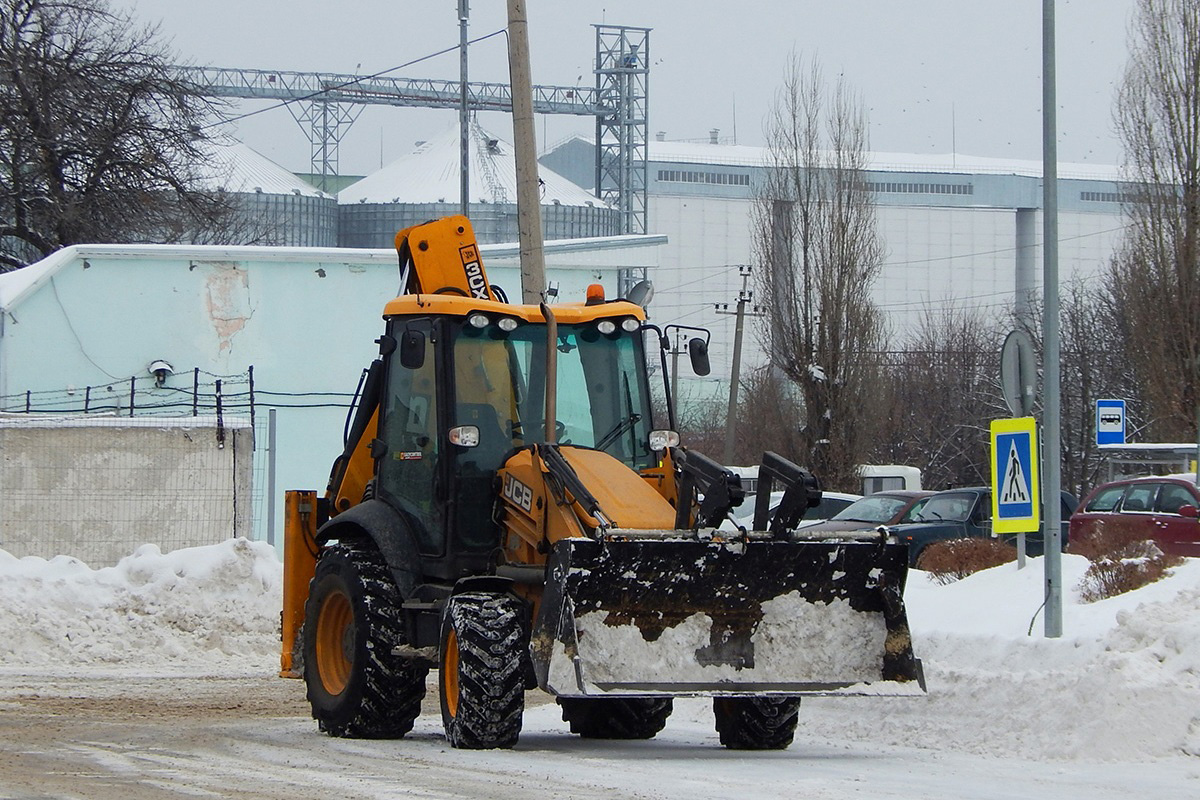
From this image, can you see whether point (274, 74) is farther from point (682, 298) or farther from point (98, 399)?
point (98, 399)

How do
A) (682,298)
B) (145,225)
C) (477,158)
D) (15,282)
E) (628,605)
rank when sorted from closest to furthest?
(628,605)
(15,282)
(145,225)
(477,158)
(682,298)

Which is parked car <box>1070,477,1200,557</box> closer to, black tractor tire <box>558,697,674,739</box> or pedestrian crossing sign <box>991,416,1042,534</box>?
pedestrian crossing sign <box>991,416,1042,534</box>

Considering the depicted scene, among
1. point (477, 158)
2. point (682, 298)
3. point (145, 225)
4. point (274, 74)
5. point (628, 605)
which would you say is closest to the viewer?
point (628, 605)

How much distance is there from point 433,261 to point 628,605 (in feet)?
11.2

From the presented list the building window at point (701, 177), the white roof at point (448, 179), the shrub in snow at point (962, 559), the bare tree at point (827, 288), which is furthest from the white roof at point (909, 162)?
the shrub in snow at point (962, 559)

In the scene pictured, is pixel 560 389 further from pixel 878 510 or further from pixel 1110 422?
pixel 1110 422

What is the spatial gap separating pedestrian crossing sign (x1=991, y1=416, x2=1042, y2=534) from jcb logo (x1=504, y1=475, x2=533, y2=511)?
4.25m

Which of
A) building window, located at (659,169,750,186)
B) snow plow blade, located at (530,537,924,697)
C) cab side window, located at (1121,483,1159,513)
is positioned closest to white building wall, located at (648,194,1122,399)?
building window, located at (659,169,750,186)

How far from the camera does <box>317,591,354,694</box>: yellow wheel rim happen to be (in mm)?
10938

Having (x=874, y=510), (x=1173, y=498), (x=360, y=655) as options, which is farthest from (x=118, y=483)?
(x=1173, y=498)

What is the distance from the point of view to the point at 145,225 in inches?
1475

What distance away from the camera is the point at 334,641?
439 inches

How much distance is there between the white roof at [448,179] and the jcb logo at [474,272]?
49.7 meters

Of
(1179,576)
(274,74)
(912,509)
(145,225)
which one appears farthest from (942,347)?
(1179,576)
